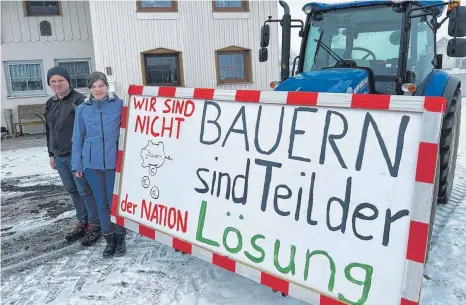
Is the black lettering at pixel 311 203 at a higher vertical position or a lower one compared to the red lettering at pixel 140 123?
lower

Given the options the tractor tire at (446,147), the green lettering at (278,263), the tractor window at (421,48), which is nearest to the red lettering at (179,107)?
the green lettering at (278,263)

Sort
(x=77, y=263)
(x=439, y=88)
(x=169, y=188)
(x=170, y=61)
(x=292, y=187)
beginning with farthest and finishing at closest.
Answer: (x=170, y=61) < (x=439, y=88) < (x=77, y=263) < (x=169, y=188) < (x=292, y=187)

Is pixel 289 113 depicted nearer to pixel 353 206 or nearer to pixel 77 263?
pixel 353 206

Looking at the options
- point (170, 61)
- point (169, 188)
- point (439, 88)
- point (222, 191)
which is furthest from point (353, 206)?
point (170, 61)

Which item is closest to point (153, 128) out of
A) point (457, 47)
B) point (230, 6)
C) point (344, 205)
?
point (344, 205)

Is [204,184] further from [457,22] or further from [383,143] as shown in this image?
[457,22]

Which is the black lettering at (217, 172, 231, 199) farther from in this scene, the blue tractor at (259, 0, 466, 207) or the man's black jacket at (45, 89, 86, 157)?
the man's black jacket at (45, 89, 86, 157)

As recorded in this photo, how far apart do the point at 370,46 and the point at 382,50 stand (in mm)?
151

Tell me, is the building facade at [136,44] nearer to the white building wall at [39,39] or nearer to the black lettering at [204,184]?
the white building wall at [39,39]

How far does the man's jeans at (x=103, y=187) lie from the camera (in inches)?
132

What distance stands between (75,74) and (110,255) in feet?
39.1

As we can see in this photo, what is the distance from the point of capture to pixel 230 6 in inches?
477

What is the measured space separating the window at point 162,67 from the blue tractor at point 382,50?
781cm

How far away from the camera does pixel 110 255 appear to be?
351 centimetres
